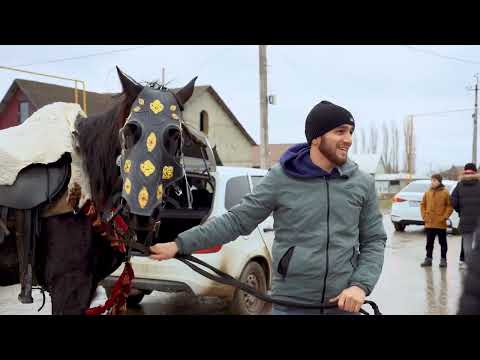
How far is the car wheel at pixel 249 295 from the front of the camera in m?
5.32

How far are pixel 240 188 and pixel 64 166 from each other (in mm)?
2775

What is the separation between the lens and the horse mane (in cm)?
306

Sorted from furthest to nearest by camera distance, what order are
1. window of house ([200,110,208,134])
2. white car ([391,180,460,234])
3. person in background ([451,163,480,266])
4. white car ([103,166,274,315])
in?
window of house ([200,110,208,134]) < white car ([391,180,460,234]) < person in background ([451,163,480,266]) < white car ([103,166,274,315])

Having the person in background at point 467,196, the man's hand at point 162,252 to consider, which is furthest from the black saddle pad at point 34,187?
the person in background at point 467,196

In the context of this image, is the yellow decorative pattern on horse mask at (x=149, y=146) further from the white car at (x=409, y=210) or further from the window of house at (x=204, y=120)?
the window of house at (x=204, y=120)

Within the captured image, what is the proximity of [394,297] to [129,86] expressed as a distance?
537 cm

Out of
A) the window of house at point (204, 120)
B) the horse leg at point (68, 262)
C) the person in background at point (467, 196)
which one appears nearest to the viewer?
the horse leg at point (68, 262)

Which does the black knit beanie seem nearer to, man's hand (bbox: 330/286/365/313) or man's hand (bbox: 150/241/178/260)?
man's hand (bbox: 330/286/365/313)

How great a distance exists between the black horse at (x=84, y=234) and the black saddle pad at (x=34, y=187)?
62mm

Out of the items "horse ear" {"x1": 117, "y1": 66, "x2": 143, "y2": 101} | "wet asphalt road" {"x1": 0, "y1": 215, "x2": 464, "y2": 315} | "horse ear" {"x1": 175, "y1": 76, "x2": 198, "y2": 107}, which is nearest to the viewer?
"horse ear" {"x1": 117, "y1": 66, "x2": 143, "y2": 101}

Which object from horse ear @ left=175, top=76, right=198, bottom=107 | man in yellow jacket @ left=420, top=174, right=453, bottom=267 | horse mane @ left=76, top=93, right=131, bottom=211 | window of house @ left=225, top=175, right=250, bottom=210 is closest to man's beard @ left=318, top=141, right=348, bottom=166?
horse ear @ left=175, top=76, right=198, bottom=107
